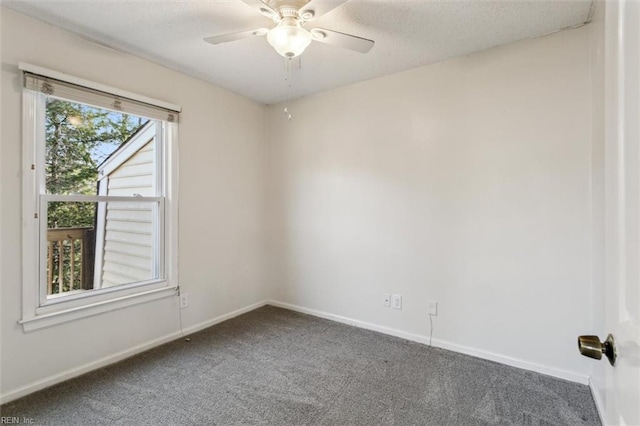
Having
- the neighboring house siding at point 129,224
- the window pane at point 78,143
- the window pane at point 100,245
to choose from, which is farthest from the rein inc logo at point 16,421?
the window pane at point 78,143

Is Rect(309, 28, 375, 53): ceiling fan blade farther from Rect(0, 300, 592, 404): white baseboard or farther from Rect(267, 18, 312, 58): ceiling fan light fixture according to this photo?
Rect(0, 300, 592, 404): white baseboard

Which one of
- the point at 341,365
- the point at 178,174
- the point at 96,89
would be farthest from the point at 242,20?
the point at 341,365

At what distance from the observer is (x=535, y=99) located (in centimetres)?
210

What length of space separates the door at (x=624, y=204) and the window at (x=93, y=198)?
107 inches

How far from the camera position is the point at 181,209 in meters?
2.73

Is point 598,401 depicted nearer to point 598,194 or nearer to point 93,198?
point 598,194

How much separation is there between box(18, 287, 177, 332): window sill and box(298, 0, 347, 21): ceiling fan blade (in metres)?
2.34

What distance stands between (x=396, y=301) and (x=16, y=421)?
8.46 feet

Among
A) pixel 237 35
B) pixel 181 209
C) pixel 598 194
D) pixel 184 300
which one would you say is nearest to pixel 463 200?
pixel 598 194

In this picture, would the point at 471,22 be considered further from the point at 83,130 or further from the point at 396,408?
the point at 83,130

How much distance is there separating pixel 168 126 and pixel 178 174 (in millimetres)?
422

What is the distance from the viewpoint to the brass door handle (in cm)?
66

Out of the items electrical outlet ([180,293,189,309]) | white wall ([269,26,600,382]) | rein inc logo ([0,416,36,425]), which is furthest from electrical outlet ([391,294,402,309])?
rein inc logo ([0,416,36,425])

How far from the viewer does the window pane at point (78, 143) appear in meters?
2.04
